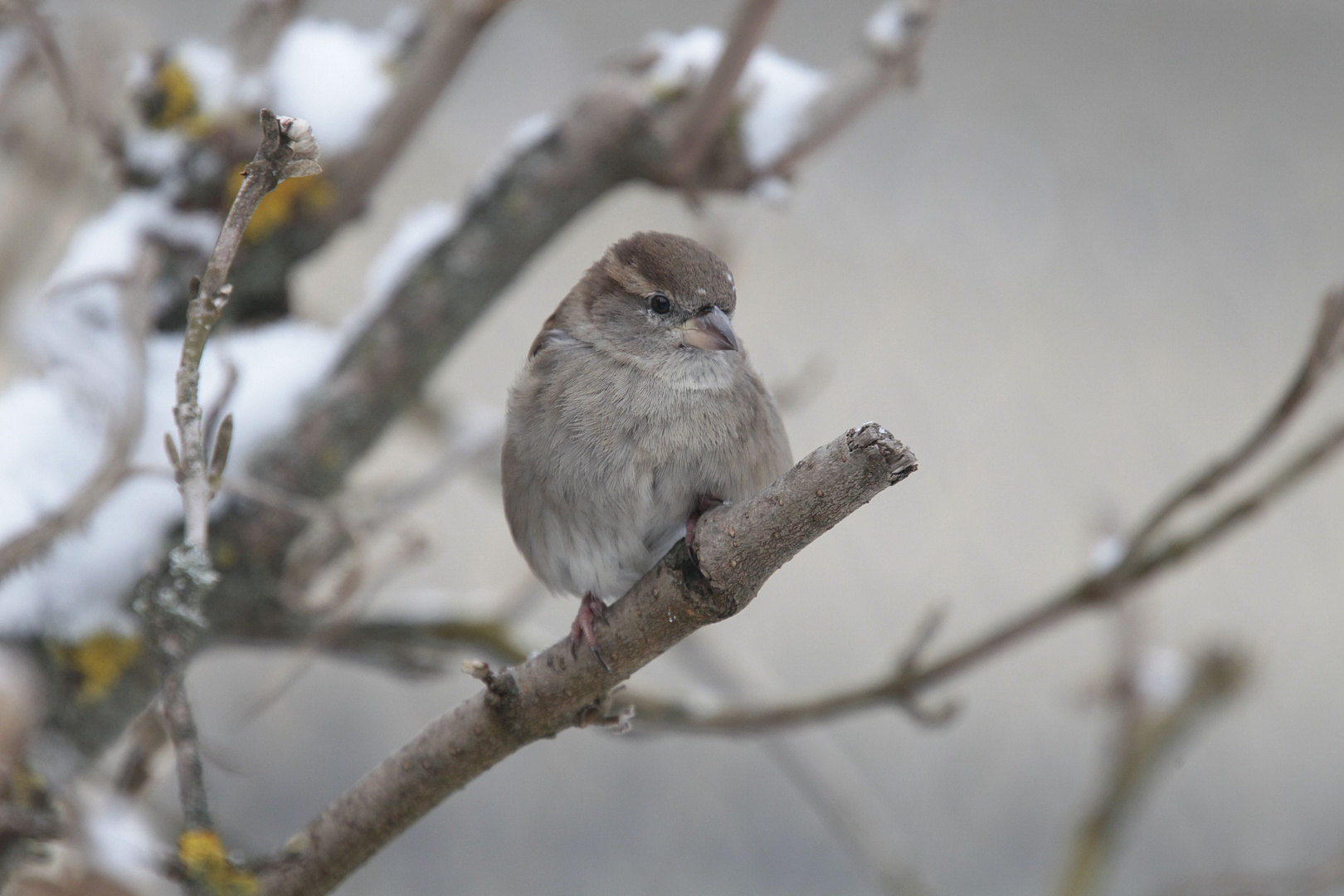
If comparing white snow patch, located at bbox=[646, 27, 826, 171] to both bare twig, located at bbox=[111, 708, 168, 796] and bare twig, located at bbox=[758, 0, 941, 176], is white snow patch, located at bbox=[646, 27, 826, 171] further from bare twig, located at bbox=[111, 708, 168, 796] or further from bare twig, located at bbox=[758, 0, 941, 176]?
bare twig, located at bbox=[111, 708, 168, 796]

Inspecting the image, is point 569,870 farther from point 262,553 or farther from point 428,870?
point 262,553

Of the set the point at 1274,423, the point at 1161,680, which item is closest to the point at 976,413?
the point at 1161,680

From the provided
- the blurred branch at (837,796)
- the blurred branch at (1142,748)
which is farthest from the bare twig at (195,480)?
the blurred branch at (1142,748)

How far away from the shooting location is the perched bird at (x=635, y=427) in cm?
163

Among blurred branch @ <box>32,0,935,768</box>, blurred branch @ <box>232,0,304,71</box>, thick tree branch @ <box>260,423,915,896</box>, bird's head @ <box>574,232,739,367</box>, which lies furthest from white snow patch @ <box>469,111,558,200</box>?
thick tree branch @ <box>260,423,915,896</box>

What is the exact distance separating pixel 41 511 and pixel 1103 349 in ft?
9.15

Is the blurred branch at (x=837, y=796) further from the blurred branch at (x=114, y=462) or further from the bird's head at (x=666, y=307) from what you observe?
the blurred branch at (x=114, y=462)

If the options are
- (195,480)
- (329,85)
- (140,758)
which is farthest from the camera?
(329,85)

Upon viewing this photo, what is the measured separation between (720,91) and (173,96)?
875 millimetres

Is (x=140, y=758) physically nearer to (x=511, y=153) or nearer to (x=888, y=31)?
(x=511, y=153)

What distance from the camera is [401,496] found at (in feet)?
6.64

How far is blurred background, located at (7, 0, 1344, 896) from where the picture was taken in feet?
9.77

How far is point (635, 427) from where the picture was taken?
1.66 m

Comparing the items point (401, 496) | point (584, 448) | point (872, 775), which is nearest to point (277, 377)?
point (401, 496)
